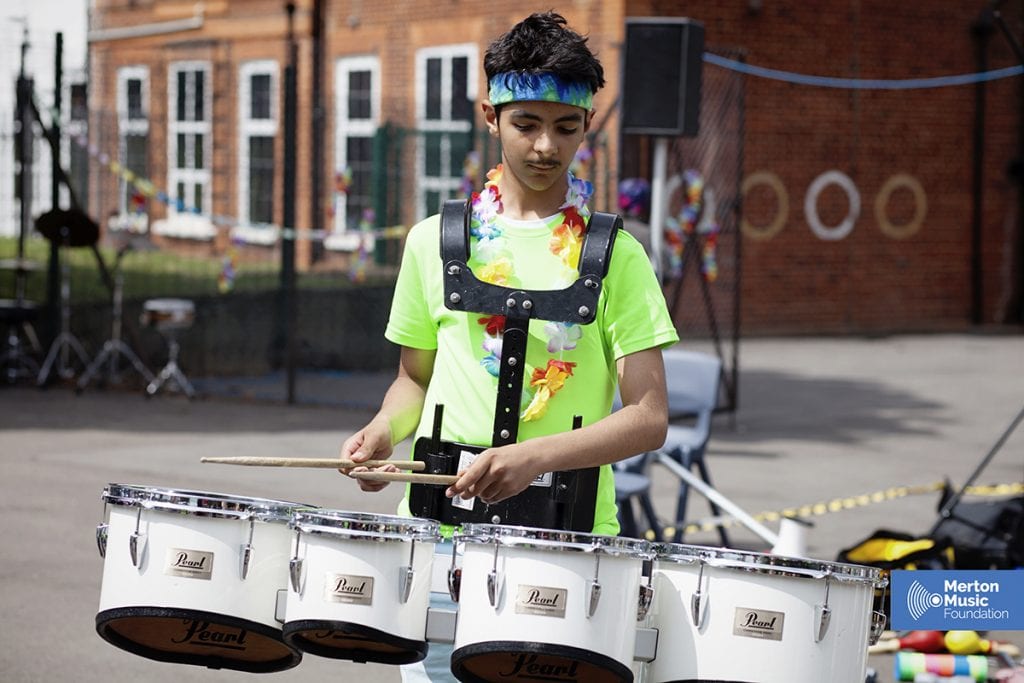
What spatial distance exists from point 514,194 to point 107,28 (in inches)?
1013

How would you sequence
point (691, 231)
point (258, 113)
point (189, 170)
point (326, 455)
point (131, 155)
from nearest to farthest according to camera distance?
point (326, 455) < point (691, 231) < point (131, 155) < point (189, 170) < point (258, 113)

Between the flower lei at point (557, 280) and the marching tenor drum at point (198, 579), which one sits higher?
the flower lei at point (557, 280)

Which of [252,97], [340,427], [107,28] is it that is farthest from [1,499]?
[107,28]

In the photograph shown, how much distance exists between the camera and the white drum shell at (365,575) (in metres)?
3.03

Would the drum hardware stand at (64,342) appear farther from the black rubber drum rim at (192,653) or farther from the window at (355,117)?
the black rubber drum rim at (192,653)

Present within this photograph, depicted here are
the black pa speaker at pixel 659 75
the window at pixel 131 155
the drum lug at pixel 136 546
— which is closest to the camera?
the drum lug at pixel 136 546

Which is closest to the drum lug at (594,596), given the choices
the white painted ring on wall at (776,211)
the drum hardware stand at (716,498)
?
the drum hardware stand at (716,498)

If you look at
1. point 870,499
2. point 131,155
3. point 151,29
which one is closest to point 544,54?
point 870,499

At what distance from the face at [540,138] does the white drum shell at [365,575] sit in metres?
0.76

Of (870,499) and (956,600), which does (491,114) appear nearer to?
(956,600)

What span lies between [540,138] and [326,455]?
8.21 m

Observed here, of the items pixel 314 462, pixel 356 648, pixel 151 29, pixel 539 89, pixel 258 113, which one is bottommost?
pixel 356 648

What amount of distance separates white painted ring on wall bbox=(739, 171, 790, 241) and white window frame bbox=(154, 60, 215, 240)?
681cm

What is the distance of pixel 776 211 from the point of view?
21.5 meters
